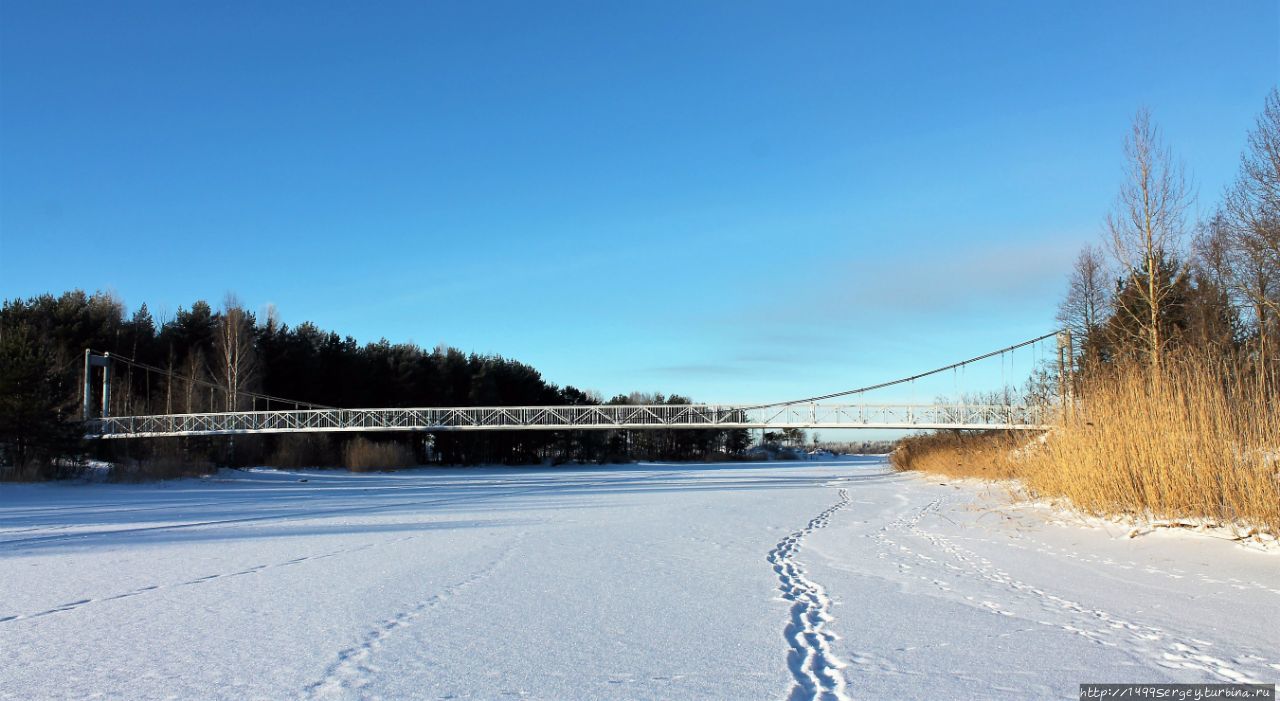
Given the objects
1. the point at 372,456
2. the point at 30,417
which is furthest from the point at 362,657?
the point at 372,456

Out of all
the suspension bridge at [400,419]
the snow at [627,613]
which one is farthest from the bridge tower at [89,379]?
the snow at [627,613]

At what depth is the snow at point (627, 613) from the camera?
290 cm

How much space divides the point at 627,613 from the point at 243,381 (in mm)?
41940

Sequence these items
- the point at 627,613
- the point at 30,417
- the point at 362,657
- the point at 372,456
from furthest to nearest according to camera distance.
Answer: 1. the point at 372,456
2. the point at 30,417
3. the point at 627,613
4. the point at 362,657

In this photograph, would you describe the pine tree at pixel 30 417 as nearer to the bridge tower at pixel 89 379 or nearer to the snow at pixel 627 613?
the snow at pixel 627 613

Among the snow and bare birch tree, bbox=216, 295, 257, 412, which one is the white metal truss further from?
the snow

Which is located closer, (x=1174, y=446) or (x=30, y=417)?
(x=1174, y=446)

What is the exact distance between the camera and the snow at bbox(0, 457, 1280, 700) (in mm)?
2900

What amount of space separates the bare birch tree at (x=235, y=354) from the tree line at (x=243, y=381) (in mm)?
63

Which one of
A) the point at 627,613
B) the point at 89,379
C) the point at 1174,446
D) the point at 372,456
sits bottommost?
the point at 372,456

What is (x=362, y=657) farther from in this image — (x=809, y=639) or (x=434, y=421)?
(x=434, y=421)

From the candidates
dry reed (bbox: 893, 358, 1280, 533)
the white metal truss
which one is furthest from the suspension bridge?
dry reed (bbox: 893, 358, 1280, 533)

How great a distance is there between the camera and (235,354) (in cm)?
4050

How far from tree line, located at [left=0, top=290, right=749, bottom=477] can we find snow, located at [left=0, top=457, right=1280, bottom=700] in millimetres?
18743
